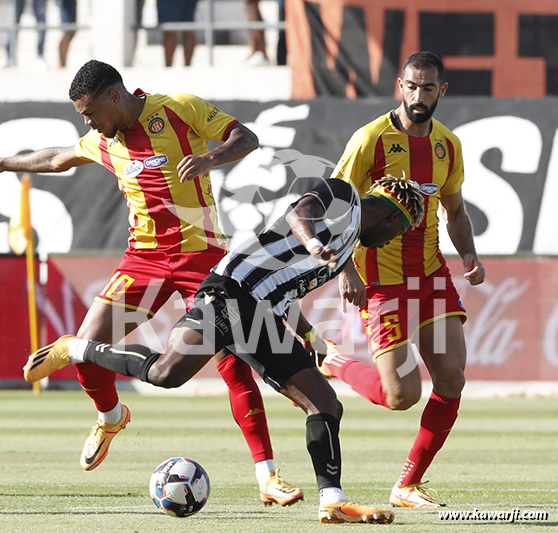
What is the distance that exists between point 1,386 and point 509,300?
716 centimetres

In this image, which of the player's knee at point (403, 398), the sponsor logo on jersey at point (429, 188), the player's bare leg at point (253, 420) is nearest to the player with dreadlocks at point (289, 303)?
the player's bare leg at point (253, 420)

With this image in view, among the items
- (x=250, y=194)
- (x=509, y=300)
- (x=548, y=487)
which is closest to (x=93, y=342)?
(x=548, y=487)

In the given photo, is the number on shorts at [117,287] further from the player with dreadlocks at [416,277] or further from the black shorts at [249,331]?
the player with dreadlocks at [416,277]

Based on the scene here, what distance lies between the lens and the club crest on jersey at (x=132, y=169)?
292 inches

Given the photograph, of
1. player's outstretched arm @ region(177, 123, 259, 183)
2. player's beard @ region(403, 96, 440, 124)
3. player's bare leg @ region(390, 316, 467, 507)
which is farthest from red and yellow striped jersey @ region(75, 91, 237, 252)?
player's bare leg @ region(390, 316, 467, 507)

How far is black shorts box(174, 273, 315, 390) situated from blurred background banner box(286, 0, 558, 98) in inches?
461

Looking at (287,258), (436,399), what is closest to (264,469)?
(436,399)

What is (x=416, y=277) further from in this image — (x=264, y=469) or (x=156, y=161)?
(x=156, y=161)

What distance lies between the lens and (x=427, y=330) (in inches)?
279

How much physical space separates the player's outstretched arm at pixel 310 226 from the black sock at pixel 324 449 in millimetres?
817

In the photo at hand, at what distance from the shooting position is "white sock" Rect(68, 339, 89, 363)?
22.2 feet

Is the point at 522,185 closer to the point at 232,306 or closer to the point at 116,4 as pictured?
the point at 116,4

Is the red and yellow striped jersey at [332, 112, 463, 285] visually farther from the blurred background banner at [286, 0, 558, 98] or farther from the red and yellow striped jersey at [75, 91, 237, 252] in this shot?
the blurred background banner at [286, 0, 558, 98]

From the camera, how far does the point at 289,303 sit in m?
6.21
